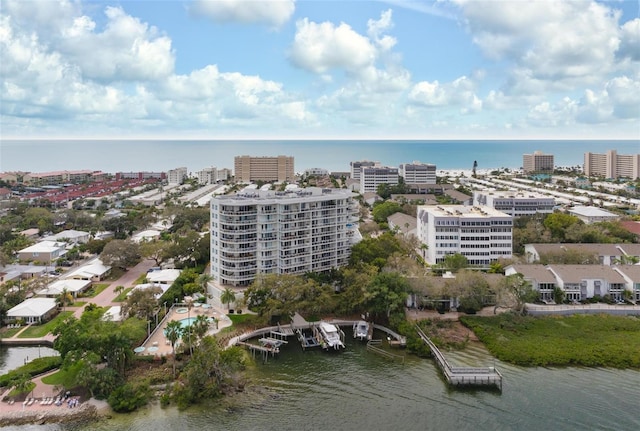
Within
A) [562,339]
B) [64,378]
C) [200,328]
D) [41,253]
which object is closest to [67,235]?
[41,253]

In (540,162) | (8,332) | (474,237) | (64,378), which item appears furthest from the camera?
(540,162)

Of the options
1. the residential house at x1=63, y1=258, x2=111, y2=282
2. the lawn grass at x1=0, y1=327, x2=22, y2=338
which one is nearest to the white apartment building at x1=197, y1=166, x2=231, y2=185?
the residential house at x1=63, y1=258, x2=111, y2=282

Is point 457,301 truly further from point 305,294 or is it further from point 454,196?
point 454,196

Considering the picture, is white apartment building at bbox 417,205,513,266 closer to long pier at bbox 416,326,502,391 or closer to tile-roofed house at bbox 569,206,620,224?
long pier at bbox 416,326,502,391

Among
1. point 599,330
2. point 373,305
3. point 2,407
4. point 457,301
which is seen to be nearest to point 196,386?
point 2,407

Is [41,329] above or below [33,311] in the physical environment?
below

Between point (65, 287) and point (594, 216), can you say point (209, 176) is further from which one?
point (65, 287)
